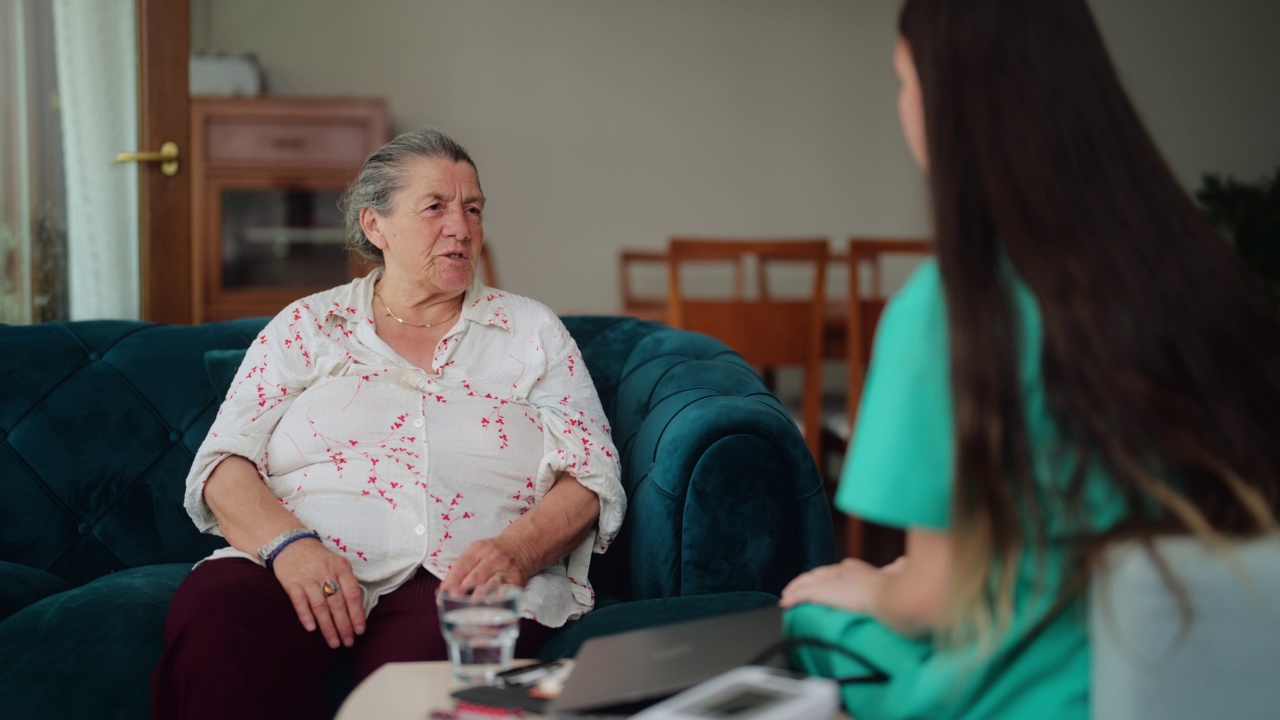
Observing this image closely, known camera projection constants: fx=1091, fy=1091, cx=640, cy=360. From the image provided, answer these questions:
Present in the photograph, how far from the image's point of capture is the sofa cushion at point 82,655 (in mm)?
1392

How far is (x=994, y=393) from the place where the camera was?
0.77 meters

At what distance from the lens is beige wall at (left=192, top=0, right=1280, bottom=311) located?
4605mm

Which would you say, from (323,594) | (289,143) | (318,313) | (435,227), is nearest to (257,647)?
(323,594)

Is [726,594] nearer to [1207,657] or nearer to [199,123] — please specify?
[1207,657]

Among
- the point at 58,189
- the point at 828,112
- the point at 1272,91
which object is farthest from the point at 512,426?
the point at 1272,91

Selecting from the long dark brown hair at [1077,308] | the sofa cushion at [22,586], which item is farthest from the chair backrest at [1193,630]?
the sofa cushion at [22,586]

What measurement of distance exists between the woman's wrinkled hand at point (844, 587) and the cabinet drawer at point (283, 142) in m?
3.33

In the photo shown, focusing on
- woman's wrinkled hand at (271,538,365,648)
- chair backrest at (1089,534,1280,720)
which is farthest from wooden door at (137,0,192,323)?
chair backrest at (1089,534,1280,720)

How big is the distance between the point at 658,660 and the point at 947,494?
28 cm

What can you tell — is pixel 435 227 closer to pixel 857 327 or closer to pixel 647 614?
pixel 647 614

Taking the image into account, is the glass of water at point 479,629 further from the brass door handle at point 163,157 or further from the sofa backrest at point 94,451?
the brass door handle at point 163,157

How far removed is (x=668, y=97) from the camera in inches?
190

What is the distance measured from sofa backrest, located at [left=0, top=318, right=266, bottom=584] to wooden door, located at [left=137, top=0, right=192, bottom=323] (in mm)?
569

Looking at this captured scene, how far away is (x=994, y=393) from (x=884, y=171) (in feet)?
14.4
